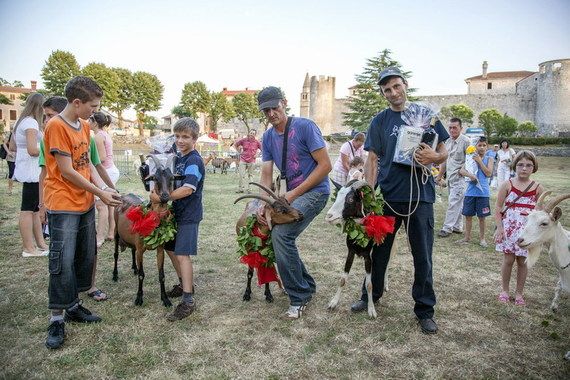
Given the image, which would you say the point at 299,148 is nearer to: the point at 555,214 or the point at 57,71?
the point at 555,214

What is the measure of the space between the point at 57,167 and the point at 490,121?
208 ft

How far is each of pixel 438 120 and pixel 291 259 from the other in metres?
2.09

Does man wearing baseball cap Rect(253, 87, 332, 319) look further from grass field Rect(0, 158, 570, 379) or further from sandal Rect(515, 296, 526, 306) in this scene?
sandal Rect(515, 296, 526, 306)

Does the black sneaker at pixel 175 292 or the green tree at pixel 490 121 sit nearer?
the black sneaker at pixel 175 292

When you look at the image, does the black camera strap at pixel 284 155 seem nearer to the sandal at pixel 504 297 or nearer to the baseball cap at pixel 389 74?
the baseball cap at pixel 389 74

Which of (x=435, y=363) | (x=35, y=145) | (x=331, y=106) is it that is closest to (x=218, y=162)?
(x=35, y=145)

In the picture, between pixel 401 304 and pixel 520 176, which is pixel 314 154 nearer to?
pixel 401 304

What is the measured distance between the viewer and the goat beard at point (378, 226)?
3.79 meters

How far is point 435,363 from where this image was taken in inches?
128

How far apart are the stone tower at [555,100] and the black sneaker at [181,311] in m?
76.6

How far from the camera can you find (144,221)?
3.90m

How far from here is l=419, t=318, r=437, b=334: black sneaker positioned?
3773 mm

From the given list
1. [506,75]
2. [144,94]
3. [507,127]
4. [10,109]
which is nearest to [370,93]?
[507,127]

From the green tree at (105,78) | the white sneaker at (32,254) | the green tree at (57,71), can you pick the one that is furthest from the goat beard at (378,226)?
the green tree at (57,71)
